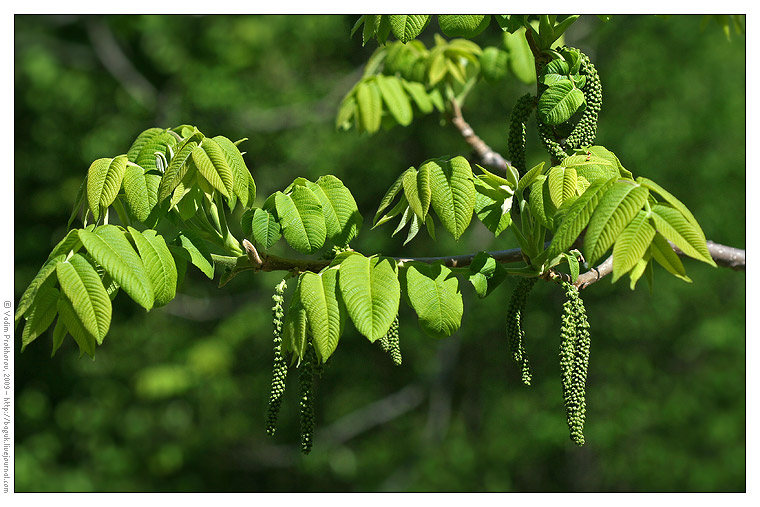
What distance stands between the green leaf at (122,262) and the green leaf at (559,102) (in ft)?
3.39

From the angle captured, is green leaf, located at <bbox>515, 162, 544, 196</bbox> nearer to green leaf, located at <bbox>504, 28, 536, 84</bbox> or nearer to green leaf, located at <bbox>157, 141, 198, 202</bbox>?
green leaf, located at <bbox>157, 141, 198, 202</bbox>

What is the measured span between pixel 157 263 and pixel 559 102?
104 cm

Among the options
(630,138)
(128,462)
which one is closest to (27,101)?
(128,462)

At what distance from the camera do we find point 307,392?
5.75 ft

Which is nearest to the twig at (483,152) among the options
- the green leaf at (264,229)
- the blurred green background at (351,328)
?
the green leaf at (264,229)

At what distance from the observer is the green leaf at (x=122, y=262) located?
1.64 metres

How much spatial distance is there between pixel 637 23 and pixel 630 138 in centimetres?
116

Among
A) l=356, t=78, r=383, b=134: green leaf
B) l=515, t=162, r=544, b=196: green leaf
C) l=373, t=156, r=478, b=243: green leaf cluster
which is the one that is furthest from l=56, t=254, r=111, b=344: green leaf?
l=356, t=78, r=383, b=134: green leaf

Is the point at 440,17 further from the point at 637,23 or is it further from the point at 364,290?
the point at 637,23

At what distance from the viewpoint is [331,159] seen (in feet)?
24.7

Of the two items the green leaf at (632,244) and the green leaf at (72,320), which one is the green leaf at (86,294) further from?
the green leaf at (632,244)

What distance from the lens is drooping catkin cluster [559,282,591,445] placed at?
5.67ft

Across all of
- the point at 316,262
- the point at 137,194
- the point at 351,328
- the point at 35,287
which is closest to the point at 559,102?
the point at 316,262

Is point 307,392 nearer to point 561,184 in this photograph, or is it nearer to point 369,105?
point 561,184
